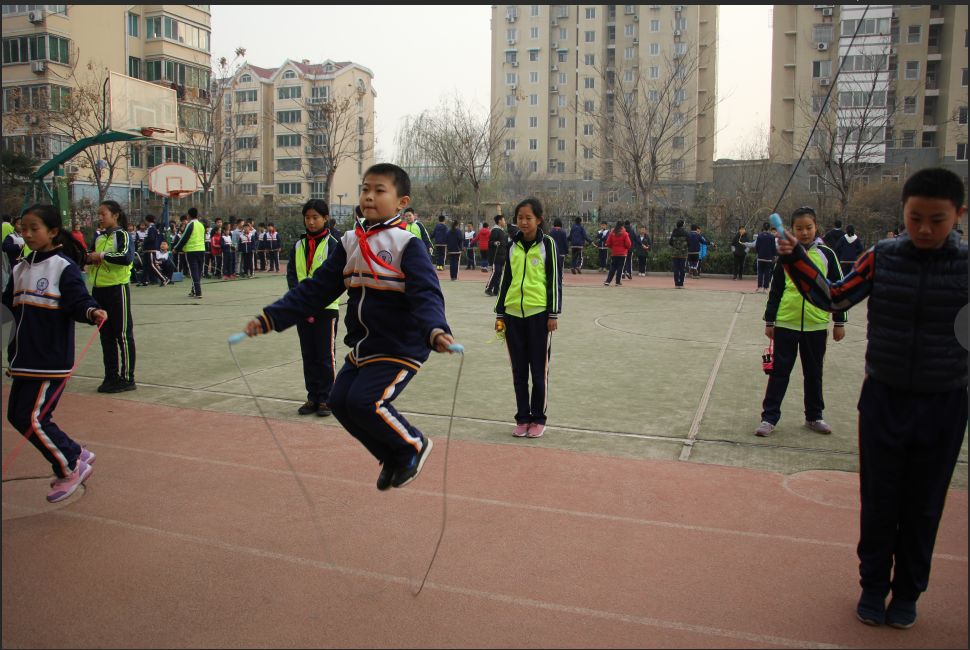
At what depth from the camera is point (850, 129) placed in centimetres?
3073

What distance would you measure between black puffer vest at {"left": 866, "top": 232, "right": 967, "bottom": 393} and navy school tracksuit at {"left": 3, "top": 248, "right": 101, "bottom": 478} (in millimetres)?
4781

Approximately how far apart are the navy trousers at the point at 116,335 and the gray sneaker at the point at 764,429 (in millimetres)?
6653

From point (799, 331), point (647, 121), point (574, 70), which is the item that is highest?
point (574, 70)

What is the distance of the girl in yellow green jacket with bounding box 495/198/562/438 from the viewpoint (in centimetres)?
680

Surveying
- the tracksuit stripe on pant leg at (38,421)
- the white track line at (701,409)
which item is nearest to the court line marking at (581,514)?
the tracksuit stripe on pant leg at (38,421)

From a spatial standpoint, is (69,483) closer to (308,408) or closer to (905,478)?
(308,408)

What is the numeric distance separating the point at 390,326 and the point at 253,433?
3.16 metres

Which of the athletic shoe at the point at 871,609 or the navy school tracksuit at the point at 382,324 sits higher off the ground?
the navy school tracksuit at the point at 382,324

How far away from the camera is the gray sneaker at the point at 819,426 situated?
23.1 feet

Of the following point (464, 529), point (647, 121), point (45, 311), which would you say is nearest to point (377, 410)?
point (464, 529)

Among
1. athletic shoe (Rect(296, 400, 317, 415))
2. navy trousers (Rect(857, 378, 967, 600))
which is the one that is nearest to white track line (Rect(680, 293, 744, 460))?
navy trousers (Rect(857, 378, 967, 600))

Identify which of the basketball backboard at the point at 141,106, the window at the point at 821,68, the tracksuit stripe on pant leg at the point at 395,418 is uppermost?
the window at the point at 821,68

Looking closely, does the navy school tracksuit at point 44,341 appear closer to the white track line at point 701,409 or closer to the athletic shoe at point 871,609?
the white track line at point 701,409

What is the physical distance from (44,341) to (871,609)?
16.8ft
